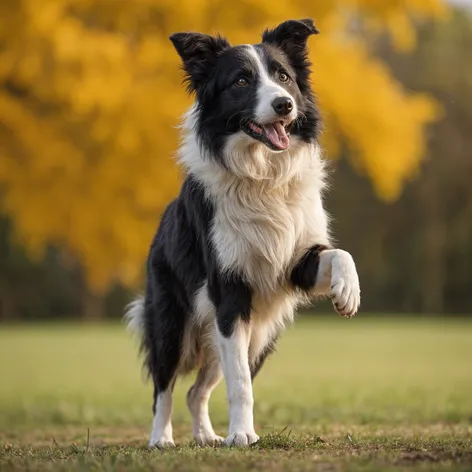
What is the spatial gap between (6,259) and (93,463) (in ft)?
89.4

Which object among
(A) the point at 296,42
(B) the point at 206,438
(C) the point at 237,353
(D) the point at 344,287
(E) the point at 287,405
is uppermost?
(A) the point at 296,42

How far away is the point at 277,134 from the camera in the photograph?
529 cm

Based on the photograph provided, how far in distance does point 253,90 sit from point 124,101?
7768mm

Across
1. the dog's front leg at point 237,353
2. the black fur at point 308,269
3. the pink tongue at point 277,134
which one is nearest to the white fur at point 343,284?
the black fur at point 308,269

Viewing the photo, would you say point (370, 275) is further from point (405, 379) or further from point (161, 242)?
point (161, 242)

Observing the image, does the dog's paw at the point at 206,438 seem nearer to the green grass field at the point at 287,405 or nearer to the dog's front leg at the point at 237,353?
the green grass field at the point at 287,405

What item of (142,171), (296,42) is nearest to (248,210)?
(296,42)

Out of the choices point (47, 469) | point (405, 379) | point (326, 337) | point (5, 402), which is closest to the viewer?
point (47, 469)


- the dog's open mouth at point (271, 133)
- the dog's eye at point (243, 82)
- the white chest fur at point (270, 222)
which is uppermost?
the dog's eye at point (243, 82)

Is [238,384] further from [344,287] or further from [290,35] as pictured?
[290,35]

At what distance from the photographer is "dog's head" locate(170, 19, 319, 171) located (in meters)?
5.20

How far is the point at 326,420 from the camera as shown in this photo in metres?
7.27

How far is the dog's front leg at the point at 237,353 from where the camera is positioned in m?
4.90

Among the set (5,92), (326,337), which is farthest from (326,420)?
(326,337)
